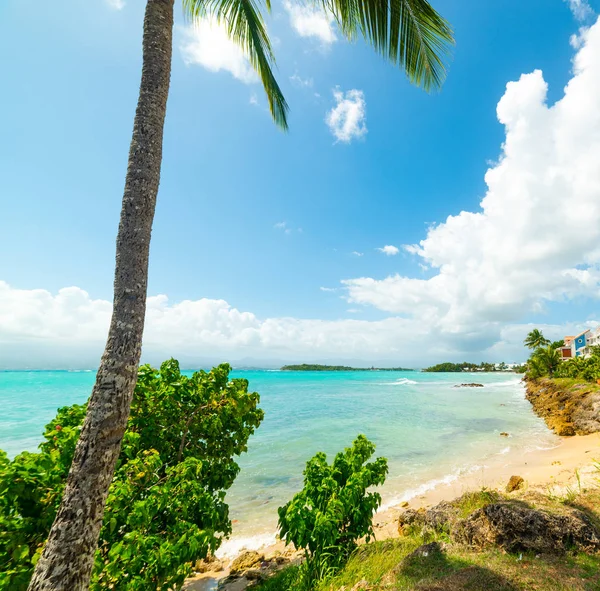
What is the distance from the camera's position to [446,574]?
11.9 ft

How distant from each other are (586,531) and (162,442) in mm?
5727

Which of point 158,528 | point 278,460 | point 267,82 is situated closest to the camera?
point 158,528

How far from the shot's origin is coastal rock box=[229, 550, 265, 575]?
610 cm

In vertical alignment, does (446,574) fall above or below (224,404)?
below

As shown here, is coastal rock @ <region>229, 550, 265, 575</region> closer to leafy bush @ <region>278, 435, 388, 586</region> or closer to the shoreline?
the shoreline

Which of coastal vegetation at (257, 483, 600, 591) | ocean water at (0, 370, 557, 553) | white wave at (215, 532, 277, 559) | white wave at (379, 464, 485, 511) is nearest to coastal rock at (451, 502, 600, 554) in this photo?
coastal vegetation at (257, 483, 600, 591)

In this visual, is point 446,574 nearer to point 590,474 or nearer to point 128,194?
point 128,194

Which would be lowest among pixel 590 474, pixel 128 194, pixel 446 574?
pixel 590 474

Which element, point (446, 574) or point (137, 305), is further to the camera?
point (446, 574)

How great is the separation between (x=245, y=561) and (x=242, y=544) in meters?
1.18

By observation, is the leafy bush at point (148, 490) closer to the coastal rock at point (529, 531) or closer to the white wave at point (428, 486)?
the coastal rock at point (529, 531)

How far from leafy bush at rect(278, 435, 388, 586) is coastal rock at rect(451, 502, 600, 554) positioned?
1.45 m

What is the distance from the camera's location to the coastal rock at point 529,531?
3.86m

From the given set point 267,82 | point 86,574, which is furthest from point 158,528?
point 267,82
